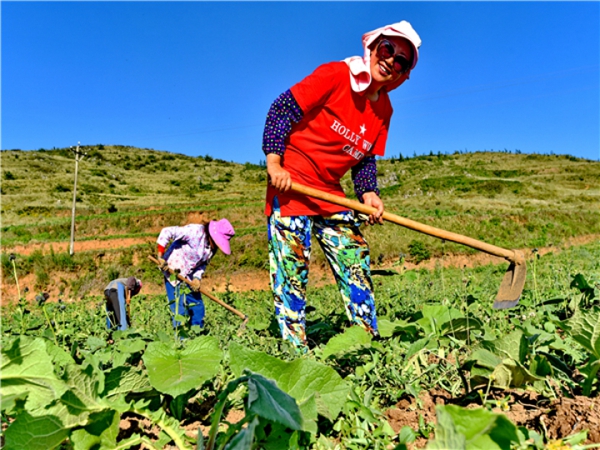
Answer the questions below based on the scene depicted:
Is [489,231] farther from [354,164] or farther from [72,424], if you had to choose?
[72,424]

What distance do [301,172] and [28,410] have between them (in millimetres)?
2017

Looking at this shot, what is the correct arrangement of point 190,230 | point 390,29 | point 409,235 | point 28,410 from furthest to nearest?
point 409,235
point 190,230
point 390,29
point 28,410

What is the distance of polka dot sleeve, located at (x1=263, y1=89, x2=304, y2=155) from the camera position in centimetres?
274

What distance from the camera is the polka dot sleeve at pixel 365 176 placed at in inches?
125

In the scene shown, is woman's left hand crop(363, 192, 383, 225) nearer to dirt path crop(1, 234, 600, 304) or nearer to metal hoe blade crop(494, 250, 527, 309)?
metal hoe blade crop(494, 250, 527, 309)

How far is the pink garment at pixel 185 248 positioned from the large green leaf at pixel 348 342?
10.8 feet

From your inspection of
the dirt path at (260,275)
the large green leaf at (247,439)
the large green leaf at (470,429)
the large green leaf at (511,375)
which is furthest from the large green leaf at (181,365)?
the dirt path at (260,275)

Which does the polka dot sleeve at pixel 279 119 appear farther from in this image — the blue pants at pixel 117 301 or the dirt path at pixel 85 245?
the dirt path at pixel 85 245

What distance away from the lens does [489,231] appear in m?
17.5

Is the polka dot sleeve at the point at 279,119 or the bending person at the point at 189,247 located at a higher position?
the polka dot sleeve at the point at 279,119

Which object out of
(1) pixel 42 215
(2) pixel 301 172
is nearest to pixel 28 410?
(2) pixel 301 172

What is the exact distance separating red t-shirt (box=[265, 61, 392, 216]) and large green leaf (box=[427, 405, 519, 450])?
6.72ft

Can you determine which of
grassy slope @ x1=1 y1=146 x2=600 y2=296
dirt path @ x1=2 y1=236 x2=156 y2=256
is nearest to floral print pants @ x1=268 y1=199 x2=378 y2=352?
grassy slope @ x1=1 y1=146 x2=600 y2=296

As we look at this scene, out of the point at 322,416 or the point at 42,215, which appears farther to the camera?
the point at 42,215
